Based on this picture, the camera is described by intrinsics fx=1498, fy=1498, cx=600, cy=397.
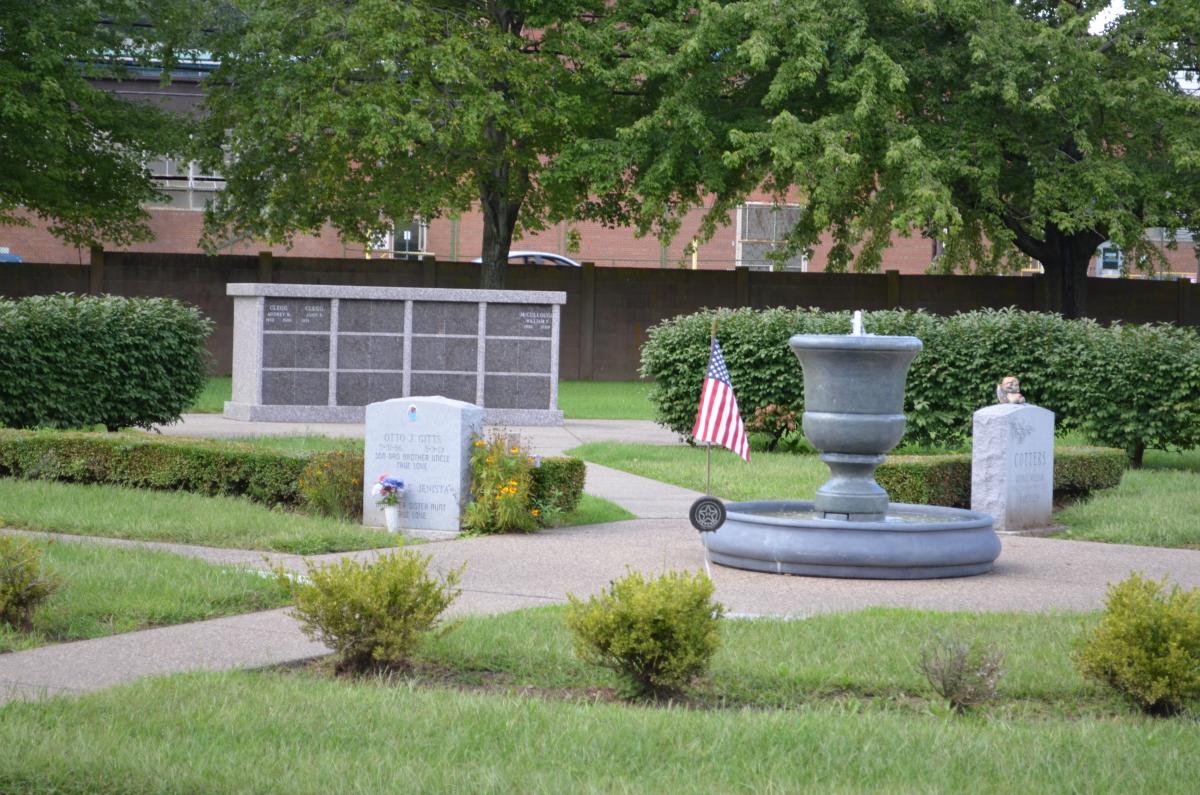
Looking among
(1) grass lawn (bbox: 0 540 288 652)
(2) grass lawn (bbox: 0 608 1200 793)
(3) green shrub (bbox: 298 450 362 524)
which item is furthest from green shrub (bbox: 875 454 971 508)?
(1) grass lawn (bbox: 0 540 288 652)

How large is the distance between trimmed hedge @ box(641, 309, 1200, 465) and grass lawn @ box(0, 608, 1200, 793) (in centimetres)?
1083

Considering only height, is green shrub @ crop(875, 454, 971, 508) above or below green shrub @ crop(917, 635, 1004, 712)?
above

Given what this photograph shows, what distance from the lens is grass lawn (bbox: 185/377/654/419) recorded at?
26.5m

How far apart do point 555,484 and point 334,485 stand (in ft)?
6.12

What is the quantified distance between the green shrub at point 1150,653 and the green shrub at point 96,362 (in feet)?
45.9

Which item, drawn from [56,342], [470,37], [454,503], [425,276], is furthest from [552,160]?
[454,503]

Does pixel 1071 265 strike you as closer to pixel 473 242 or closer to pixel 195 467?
pixel 195 467

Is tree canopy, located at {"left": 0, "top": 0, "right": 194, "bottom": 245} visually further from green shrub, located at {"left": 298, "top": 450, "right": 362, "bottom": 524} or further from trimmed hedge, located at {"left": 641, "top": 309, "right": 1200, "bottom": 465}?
green shrub, located at {"left": 298, "top": 450, "right": 362, "bottom": 524}

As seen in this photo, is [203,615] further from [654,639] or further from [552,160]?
[552,160]

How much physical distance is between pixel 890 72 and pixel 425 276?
12851 mm

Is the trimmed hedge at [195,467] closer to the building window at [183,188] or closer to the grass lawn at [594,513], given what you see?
the grass lawn at [594,513]

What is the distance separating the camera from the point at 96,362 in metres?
18.0

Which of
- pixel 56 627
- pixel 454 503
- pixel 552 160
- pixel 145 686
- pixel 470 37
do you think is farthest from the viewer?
pixel 552 160

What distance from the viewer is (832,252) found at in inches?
1362
